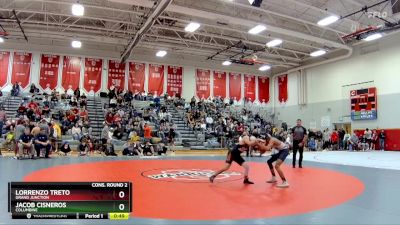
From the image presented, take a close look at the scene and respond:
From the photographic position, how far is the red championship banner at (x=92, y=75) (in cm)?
2242

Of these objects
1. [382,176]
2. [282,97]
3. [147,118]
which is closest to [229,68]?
[282,97]

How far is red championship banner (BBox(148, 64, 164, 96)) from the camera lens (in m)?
24.3

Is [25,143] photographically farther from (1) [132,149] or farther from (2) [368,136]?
(2) [368,136]

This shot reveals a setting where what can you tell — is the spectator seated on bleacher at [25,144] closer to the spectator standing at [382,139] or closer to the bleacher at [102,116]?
the bleacher at [102,116]

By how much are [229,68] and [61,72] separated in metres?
13.8

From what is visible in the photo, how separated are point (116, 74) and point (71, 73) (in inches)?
124

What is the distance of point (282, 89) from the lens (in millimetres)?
28609

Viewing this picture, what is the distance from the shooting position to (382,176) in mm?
7531

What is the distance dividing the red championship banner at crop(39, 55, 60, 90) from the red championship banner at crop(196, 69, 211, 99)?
428 inches

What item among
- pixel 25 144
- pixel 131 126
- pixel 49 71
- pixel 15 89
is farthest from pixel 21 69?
pixel 25 144

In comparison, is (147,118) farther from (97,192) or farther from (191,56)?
(97,192)

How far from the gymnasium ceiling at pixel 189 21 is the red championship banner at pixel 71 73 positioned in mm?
1427
